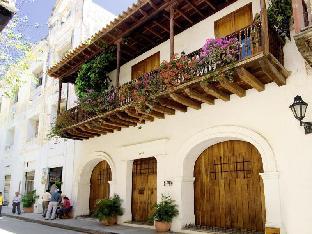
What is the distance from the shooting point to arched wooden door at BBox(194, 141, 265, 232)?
28.4 ft

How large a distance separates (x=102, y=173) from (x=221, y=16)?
27.8 ft

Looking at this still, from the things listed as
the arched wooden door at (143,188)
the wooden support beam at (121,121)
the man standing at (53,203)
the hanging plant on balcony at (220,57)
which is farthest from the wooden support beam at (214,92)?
the man standing at (53,203)

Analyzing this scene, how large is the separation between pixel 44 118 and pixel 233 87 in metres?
13.8

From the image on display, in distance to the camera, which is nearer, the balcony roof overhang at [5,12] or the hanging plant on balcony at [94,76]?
the balcony roof overhang at [5,12]

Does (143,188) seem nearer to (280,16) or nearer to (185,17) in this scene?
(185,17)

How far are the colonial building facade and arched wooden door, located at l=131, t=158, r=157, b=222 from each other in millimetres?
36

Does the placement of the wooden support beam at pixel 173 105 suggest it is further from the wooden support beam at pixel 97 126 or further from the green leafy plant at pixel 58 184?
the green leafy plant at pixel 58 184

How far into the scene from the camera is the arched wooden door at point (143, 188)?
452 inches

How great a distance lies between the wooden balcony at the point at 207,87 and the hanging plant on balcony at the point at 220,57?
0.07m

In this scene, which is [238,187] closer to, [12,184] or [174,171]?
[174,171]

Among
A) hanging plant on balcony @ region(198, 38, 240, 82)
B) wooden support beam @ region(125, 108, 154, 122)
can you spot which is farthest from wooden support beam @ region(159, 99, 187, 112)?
hanging plant on balcony @ region(198, 38, 240, 82)

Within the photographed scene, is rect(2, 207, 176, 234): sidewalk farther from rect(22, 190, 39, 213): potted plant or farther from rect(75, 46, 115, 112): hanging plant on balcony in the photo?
rect(75, 46, 115, 112): hanging plant on balcony

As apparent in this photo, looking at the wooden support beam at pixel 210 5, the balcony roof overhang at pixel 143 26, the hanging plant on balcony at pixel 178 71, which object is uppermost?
the wooden support beam at pixel 210 5

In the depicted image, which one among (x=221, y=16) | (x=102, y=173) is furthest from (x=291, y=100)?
(x=102, y=173)
